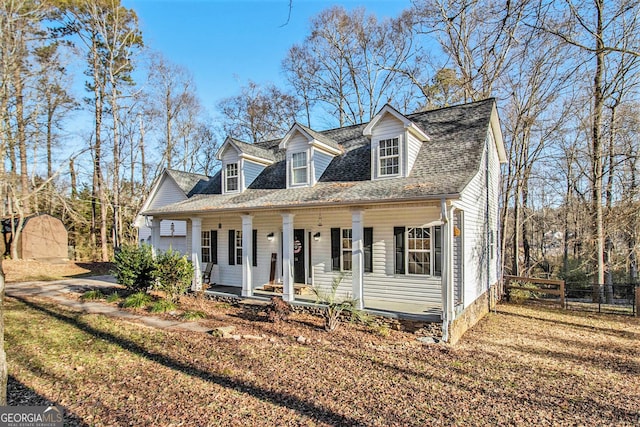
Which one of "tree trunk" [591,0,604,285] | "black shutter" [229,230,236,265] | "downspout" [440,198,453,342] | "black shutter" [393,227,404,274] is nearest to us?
"downspout" [440,198,453,342]

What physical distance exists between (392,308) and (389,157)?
4.32 meters

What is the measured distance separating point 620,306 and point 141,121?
1146 inches

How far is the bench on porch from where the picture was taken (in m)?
10.6

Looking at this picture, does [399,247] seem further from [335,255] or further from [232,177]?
[232,177]

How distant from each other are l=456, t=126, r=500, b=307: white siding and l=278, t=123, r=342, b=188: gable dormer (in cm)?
473

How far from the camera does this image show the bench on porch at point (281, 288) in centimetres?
1062

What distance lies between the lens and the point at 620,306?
1233cm

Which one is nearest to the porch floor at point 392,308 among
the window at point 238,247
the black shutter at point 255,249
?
the black shutter at point 255,249

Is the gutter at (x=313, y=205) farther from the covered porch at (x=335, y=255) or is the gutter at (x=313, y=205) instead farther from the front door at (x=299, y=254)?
the front door at (x=299, y=254)

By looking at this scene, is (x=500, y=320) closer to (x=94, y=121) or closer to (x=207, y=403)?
(x=207, y=403)

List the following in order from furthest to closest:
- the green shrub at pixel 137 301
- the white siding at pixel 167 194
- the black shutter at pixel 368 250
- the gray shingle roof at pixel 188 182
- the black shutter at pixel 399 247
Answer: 1. the white siding at pixel 167 194
2. the gray shingle roof at pixel 188 182
3. the green shrub at pixel 137 301
4. the black shutter at pixel 368 250
5. the black shutter at pixel 399 247

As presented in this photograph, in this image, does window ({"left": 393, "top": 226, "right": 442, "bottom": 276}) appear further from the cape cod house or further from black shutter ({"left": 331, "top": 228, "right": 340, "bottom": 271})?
black shutter ({"left": 331, "top": 228, "right": 340, "bottom": 271})

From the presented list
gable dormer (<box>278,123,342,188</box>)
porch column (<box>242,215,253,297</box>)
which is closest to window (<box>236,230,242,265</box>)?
porch column (<box>242,215,253,297</box>)

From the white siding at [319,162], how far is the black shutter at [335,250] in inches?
74.9
